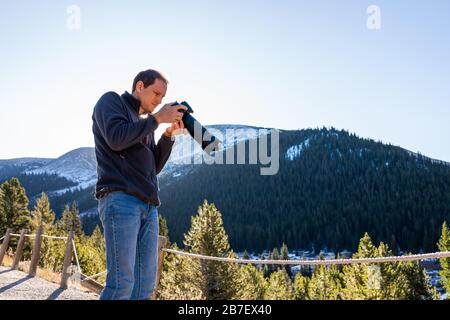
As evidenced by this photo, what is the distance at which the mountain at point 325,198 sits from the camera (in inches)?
4368

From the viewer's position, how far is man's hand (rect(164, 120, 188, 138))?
2348 millimetres

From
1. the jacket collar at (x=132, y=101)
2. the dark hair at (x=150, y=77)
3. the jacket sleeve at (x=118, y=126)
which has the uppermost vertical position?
the dark hair at (x=150, y=77)

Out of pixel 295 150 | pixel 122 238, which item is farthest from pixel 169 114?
pixel 295 150

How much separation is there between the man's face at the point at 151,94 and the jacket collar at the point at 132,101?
24mm

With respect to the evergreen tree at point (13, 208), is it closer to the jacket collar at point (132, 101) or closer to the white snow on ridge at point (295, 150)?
the jacket collar at point (132, 101)

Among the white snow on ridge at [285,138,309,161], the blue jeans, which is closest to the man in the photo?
the blue jeans

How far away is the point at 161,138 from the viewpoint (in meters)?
2.51

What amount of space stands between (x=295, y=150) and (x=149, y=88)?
186062mm

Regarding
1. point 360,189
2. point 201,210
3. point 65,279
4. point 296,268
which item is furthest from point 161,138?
point 360,189

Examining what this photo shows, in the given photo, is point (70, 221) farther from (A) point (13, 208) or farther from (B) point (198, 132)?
(B) point (198, 132)

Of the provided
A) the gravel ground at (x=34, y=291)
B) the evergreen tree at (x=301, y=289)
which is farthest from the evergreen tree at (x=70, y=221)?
the gravel ground at (x=34, y=291)
